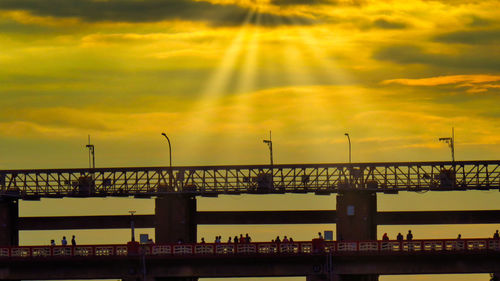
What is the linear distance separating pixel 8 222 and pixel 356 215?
38.7 metres

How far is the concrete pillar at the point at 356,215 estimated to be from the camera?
427 feet

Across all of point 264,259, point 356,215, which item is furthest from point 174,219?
point 264,259

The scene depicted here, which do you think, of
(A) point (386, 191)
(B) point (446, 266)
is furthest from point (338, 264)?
(A) point (386, 191)

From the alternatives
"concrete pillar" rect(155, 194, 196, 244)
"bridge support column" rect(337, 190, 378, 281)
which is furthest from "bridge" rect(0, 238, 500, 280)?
"concrete pillar" rect(155, 194, 196, 244)

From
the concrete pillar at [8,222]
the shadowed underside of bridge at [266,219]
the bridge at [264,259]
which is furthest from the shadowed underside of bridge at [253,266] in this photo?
the shadowed underside of bridge at [266,219]

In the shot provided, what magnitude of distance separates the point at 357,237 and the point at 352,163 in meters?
10.1

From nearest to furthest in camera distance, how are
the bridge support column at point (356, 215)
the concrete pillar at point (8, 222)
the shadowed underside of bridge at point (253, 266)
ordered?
1. the shadowed underside of bridge at point (253, 266)
2. the bridge support column at point (356, 215)
3. the concrete pillar at point (8, 222)

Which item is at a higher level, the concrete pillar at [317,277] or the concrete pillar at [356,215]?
the concrete pillar at [356,215]

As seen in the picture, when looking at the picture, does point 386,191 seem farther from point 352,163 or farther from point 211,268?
point 211,268

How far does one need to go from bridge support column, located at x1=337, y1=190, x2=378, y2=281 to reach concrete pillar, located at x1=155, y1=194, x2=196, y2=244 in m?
16.0

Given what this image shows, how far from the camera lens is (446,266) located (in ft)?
364

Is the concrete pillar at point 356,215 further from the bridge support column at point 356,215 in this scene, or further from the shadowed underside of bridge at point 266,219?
the shadowed underside of bridge at point 266,219

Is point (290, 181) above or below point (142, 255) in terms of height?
above

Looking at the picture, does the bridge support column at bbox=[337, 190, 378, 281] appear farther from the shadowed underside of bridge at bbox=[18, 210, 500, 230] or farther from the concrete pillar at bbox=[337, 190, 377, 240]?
the shadowed underside of bridge at bbox=[18, 210, 500, 230]
